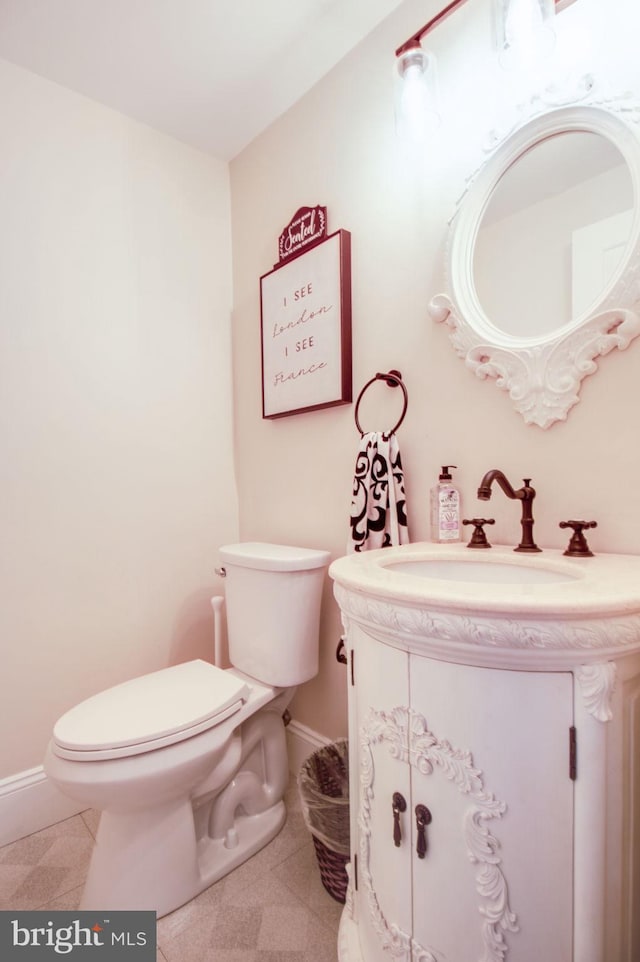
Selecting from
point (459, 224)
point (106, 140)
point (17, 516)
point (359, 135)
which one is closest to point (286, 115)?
point (359, 135)

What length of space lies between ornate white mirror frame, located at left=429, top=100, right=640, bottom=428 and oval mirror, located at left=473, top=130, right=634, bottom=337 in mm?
15

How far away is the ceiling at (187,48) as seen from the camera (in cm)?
132

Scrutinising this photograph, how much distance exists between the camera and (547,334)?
100 centimetres

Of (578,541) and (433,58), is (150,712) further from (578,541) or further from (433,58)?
(433,58)

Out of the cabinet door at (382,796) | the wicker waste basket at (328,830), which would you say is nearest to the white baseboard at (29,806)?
the wicker waste basket at (328,830)

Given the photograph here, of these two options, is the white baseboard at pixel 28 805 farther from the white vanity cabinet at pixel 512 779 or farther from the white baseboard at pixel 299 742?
the white vanity cabinet at pixel 512 779

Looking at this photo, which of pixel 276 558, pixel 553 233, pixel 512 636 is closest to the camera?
pixel 512 636

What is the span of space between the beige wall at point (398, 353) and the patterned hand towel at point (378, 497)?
0.07 metres

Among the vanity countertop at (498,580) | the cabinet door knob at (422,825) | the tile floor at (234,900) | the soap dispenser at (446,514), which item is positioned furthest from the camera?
the soap dispenser at (446,514)

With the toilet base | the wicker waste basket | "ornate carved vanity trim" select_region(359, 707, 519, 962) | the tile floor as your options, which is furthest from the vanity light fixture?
the tile floor

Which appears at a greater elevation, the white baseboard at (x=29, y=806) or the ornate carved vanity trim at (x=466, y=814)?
the ornate carved vanity trim at (x=466, y=814)

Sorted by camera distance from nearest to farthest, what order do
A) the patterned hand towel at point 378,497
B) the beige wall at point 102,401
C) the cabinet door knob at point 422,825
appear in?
the cabinet door knob at point 422,825, the patterned hand towel at point 378,497, the beige wall at point 102,401

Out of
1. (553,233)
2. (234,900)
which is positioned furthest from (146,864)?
(553,233)

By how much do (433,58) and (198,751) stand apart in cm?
179
